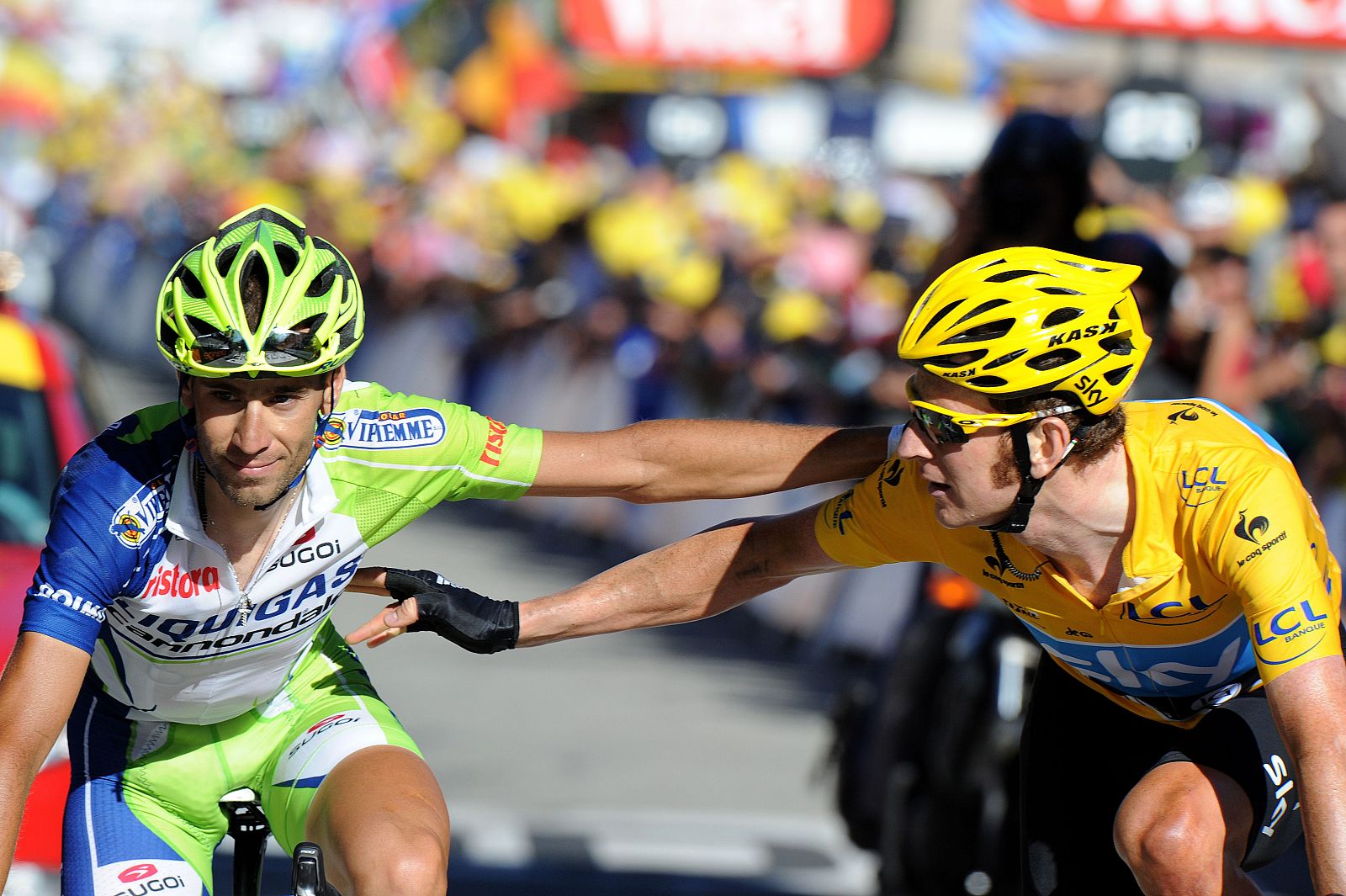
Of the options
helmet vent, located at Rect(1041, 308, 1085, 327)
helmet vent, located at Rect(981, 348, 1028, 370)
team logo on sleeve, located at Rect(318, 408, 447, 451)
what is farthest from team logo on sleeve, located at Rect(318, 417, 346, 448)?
helmet vent, located at Rect(1041, 308, 1085, 327)

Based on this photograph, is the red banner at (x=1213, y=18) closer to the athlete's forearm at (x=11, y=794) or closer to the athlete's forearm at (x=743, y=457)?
the athlete's forearm at (x=743, y=457)

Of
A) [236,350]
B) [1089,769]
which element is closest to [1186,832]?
[1089,769]

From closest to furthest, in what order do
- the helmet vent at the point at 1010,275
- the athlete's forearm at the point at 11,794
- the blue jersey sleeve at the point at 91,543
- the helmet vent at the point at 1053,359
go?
the athlete's forearm at the point at 11,794 → the blue jersey sleeve at the point at 91,543 → the helmet vent at the point at 1053,359 → the helmet vent at the point at 1010,275

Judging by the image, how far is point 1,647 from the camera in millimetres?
5273

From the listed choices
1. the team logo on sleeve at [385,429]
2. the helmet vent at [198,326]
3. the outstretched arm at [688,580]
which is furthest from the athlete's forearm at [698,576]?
the helmet vent at [198,326]

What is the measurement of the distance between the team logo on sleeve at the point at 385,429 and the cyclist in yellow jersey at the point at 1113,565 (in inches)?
12.3

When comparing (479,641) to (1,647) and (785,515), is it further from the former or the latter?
(1,647)

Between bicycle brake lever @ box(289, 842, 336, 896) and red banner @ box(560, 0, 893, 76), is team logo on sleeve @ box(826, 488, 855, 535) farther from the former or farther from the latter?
red banner @ box(560, 0, 893, 76)

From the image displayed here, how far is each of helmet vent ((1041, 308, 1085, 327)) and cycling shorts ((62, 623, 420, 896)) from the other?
5.35 feet

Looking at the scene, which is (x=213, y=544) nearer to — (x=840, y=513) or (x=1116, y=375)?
(x=840, y=513)

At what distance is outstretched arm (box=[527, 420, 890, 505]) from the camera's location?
428 cm

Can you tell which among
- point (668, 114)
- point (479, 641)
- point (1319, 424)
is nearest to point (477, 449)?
point (479, 641)

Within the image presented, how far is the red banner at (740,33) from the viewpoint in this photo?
23.9 meters

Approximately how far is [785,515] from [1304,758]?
4.92ft
